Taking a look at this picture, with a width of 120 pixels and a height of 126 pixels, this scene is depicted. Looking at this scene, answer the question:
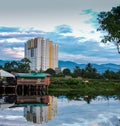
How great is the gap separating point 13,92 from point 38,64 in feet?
234

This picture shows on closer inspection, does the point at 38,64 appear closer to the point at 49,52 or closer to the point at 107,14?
the point at 49,52

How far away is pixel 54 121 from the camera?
809 inches

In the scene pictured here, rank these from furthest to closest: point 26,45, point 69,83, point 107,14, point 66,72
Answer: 1. point 26,45
2. point 66,72
3. point 69,83
4. point 107,14

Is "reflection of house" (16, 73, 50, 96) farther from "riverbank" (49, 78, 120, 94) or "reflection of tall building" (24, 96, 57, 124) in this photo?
"reflection of tall building" (24, 96, 57, 124)

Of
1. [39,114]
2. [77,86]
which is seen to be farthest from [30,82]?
[39,114]

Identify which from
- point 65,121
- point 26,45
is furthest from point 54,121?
point 26,45

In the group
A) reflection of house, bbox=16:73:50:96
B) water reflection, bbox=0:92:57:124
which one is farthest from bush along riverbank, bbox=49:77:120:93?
water reflection, bbox=0:92:57:124

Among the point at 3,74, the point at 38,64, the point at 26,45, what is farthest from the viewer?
the point at 26,45

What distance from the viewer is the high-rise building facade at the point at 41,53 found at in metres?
127

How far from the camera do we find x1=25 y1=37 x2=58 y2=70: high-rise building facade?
127 meters

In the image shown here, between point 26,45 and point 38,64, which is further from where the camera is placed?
point 26,45

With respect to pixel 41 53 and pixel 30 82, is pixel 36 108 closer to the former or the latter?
pixel 30 82

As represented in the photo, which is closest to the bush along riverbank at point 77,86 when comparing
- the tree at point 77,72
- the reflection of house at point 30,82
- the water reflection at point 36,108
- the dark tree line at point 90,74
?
the reflection of house at point 30,82

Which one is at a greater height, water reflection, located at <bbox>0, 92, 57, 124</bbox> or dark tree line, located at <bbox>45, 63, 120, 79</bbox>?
dark tree line, located at <bbox>45, 63, 120, 79</bbox>
